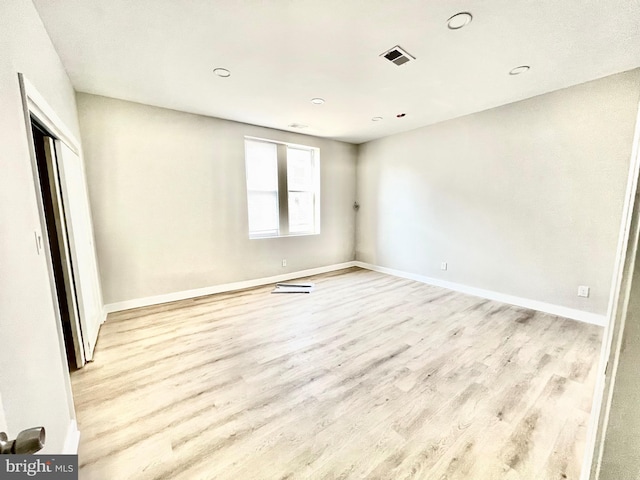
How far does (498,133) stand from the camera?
11.1 feet

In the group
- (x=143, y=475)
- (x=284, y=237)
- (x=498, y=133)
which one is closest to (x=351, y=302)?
(x=284, y=237)

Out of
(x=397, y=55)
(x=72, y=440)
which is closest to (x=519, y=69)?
(x=397, y=55)

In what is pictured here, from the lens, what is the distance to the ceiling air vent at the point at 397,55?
212 cm

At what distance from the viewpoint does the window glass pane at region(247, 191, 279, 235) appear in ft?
14.1

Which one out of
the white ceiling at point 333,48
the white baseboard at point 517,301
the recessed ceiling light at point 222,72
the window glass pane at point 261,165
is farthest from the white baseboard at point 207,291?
the recessed ceiling light at point 222,72

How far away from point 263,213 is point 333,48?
2.79m

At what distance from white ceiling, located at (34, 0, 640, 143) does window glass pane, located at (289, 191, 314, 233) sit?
1.84 meters

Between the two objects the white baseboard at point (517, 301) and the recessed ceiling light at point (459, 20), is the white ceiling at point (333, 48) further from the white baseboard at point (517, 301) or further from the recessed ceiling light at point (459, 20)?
the white baseboard at point (517, 301)

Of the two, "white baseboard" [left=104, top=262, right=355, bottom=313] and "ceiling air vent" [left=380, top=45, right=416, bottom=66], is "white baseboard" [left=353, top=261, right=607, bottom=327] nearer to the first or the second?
"white baseboard" [left=104, top=262, right=355, bottom=313]

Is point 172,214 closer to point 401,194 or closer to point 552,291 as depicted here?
point 401,194

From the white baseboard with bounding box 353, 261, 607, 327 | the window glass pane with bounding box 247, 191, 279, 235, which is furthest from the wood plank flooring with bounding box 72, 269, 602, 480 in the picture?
the window glass pane with bounding box 247, 191, 279, 235

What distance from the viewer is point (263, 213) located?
442 cm

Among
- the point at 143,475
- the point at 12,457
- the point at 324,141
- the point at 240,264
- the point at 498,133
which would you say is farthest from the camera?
the point at 324,141

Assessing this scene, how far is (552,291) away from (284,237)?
12.6 feet
